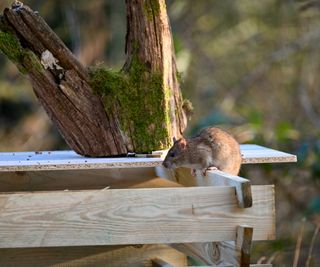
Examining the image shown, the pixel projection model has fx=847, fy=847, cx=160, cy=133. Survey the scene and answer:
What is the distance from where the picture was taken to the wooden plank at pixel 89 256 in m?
4.78

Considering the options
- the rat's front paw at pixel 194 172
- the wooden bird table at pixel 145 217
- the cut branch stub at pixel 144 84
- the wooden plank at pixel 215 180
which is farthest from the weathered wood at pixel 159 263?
the wooden bird table at pixel 145 217

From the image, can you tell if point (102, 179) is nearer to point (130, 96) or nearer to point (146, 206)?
point (130, 96)

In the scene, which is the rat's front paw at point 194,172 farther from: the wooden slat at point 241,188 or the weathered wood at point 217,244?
the wooden slat at point 241,188

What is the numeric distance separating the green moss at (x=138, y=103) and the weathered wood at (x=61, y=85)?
0.05 m

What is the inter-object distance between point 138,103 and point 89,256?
1.07m

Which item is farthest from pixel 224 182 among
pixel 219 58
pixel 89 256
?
pixel 219 58

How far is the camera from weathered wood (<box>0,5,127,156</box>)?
4402mm

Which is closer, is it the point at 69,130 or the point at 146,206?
the point at 146,206

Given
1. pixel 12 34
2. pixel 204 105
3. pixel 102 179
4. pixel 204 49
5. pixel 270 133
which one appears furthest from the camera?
pixel 204 49

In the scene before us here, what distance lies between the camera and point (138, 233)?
3.61m

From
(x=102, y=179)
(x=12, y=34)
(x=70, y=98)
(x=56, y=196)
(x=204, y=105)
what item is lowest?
(x=204, y=105)

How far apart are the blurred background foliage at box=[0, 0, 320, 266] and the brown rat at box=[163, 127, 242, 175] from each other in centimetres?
542

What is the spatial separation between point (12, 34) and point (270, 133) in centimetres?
482

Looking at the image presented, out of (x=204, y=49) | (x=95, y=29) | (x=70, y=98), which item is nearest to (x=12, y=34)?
(x=70, y=98)
